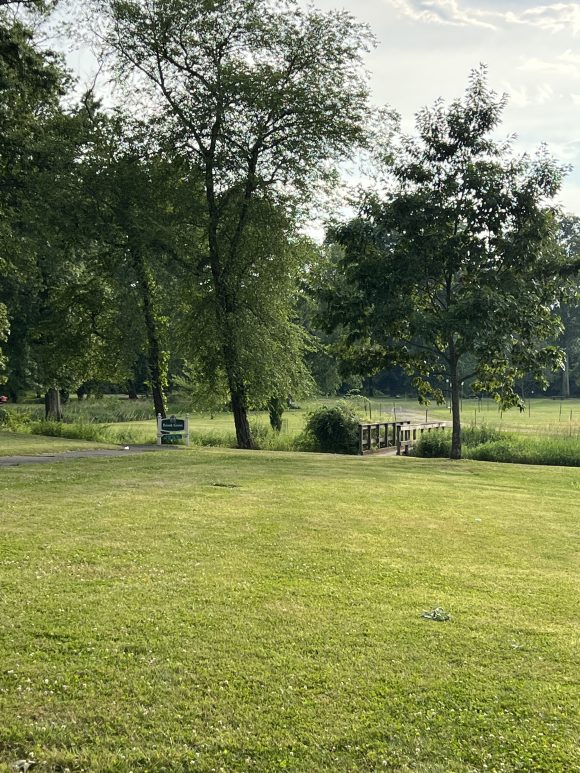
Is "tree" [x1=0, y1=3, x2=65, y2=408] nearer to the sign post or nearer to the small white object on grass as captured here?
the sign post

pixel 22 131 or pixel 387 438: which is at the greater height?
pixel 22 131

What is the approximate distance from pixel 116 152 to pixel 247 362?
8.80 metres

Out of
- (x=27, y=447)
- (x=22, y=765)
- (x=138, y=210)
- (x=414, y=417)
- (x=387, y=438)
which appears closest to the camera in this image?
(x=22, y=765)

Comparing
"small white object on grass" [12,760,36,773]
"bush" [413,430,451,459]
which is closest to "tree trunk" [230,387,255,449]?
"bush" [413,430,451,459]

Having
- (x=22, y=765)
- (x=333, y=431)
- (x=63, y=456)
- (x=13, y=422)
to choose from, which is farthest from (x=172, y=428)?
(x=22, y=765)

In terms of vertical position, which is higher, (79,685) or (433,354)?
(433,354)

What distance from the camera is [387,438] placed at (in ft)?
91.8

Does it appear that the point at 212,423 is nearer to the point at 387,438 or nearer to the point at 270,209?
the point at 387,438

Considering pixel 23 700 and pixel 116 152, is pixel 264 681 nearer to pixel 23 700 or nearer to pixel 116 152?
pixel 23 700

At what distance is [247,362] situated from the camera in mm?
21922

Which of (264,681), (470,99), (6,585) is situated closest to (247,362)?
(470,99)

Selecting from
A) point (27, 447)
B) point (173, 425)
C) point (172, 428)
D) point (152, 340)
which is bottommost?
point (27, 447)

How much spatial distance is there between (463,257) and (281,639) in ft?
58.8

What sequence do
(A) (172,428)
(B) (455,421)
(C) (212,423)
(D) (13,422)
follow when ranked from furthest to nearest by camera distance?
(C) (212,423) < (D) (13,422) < (A) (172,428) < (B) (455,421)
